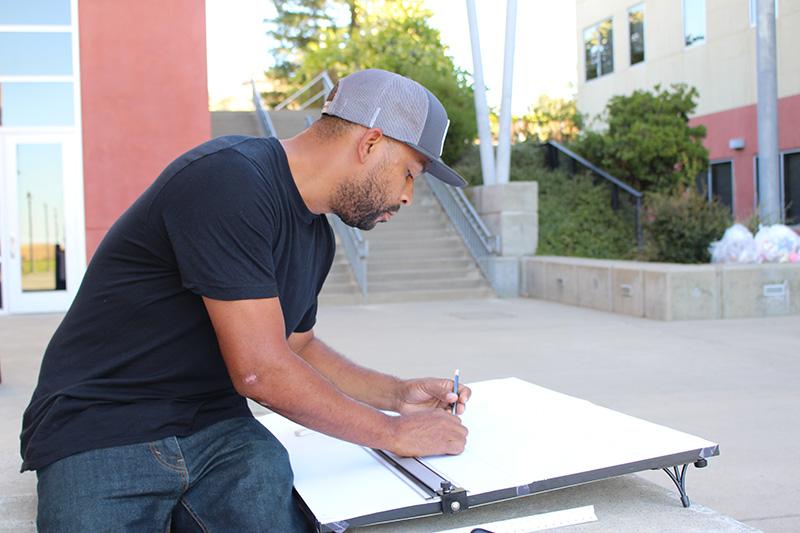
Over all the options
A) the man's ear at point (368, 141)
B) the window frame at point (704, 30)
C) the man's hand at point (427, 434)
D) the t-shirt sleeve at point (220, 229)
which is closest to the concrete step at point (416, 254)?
the window frame at point (704, 30)

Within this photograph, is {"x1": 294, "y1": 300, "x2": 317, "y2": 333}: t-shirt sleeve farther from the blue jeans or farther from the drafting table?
the blue jeans

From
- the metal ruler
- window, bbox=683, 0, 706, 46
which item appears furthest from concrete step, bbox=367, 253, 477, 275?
the metal ruler

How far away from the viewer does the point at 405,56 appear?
2167cm

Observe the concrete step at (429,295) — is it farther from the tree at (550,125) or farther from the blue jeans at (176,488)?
the blue jeans at (176,488)

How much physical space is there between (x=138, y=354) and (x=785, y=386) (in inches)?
192

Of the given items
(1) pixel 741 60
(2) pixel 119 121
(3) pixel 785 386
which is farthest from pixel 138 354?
(1) pixel 741 60

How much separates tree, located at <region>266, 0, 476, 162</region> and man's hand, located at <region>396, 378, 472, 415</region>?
13.7m

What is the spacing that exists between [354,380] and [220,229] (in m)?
0.99

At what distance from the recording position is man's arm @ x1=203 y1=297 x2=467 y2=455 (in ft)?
6.53

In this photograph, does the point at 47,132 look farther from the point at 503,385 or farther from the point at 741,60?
the point at 741,60

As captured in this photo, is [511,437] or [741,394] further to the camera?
[741,394]

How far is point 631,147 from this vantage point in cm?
1433

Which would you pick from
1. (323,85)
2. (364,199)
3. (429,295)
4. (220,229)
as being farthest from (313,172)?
(323,85)

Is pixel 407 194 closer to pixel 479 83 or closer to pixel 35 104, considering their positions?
pixel 35 104
